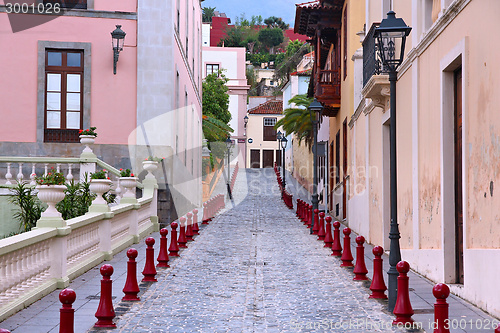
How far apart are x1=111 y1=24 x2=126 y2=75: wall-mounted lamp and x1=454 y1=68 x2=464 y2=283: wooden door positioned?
13.2 meters

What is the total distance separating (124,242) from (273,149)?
6213cm

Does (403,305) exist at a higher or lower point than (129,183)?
lower

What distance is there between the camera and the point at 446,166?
389 inches

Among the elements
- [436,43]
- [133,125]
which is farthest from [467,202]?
[133,125]

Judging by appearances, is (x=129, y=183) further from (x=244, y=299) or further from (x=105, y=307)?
(x=105, y=307)

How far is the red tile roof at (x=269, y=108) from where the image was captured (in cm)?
7725

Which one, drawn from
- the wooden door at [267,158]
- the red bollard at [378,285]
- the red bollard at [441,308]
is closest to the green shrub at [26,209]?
the red bollard at [378,285]

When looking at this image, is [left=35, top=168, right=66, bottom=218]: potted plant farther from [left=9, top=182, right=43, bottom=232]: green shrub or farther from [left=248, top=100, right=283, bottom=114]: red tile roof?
[left=248, top=100, right=283, bottom=114]: red tile roof

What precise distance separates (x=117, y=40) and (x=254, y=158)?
185 ft

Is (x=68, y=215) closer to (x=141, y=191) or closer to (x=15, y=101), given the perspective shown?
(x=141, y=191)

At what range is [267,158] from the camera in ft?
254

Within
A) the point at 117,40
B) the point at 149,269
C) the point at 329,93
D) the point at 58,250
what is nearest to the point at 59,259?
the point at 58,250

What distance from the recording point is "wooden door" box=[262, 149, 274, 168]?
77250 millimetres

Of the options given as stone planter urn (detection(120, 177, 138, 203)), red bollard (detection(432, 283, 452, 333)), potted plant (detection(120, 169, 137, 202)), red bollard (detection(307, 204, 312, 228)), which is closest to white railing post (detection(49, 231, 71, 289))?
red bollard (detection(432, 283, 452, 333))
